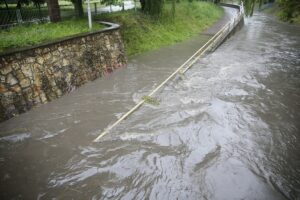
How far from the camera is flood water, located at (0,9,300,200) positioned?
5418 mm

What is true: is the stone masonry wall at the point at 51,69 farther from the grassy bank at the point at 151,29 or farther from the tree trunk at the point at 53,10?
the grassy bank at the point at 151,29

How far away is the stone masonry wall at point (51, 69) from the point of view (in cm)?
750

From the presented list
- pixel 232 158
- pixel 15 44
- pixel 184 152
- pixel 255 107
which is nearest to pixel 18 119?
pixel 15 44

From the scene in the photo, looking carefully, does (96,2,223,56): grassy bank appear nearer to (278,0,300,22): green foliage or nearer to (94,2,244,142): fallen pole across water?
(94,2,244,142): fallen pole across water

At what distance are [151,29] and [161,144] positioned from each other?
40.8ft

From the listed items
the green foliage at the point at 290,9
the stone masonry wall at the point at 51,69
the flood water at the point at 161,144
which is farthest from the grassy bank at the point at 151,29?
the green foliage at the point at 290,9

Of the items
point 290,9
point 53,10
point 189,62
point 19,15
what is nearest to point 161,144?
point 189,62

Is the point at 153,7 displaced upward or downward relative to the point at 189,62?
upward

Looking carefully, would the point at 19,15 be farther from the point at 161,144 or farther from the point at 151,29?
the point at 161,144

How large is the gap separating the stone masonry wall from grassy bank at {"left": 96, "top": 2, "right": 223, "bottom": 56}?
12.7 feet

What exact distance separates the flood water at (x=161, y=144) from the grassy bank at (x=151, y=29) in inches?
204

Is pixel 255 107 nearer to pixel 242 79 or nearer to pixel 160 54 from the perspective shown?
pixel 242 79

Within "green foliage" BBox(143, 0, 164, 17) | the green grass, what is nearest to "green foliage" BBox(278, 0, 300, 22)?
"green foliage" BBox(143, 0, 164, 17)

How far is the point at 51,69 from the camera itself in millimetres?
8766
